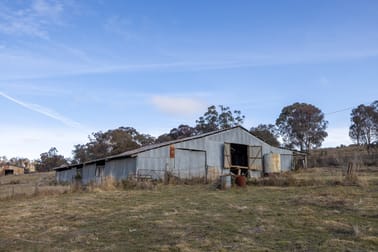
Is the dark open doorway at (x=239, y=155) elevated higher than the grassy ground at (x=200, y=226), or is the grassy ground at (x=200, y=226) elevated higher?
the dark open doorway at (x=239, y=155)

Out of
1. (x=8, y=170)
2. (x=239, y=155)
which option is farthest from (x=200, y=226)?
(x=8, y=170)

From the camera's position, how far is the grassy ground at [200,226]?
7.29 meters

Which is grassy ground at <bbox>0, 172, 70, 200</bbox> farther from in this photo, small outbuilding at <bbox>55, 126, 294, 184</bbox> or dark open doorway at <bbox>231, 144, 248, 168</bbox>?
dark open doorway at <bbox>231, 144, 248, 168</bbox>

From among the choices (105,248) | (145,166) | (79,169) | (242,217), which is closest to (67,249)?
(105,248)

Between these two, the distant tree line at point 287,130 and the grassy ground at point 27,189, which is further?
the distant tree line at point 287,130

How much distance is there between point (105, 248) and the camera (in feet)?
24.3

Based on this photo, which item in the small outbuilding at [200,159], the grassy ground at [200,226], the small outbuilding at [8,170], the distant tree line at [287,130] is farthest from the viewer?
the small outbuilding at [8,170]

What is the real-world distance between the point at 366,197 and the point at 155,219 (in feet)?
24.8

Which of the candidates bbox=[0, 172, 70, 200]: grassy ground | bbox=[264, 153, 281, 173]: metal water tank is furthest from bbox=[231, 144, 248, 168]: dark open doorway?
bbox=[0, 172, 70, 200]: grassy ground

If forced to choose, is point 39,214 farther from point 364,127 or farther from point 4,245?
point 364,127

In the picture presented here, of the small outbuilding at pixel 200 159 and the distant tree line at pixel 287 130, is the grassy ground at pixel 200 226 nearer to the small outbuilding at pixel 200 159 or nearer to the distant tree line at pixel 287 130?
the small outbuilding at pixel 200 159

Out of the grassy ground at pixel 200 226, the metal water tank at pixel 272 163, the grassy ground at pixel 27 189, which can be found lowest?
the grassy ground at pixel 200 226

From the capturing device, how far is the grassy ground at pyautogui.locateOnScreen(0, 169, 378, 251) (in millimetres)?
7293

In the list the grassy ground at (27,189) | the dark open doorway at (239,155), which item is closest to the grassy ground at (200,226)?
the grassy ground at (27,189)
